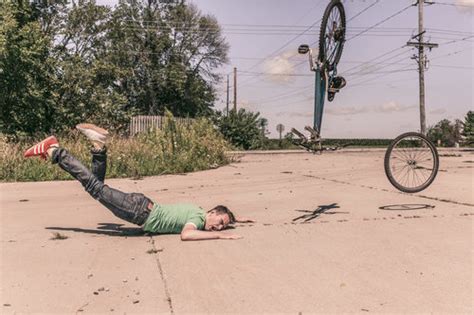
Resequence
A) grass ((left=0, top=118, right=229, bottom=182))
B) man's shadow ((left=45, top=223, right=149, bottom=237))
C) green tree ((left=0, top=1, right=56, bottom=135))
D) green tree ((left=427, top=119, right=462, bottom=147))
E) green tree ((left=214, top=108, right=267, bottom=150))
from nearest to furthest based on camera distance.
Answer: man's shadow ((left=45, top=223, right=149, bottom=237)) → grass ((left=0, top=118, right=229, bottom=182)) → green tree ((left=0, top=1, right=56, bottom=135)) → green tree ((left=214, top=108, right=267, bottom=150)) → green tree ((left=427, top=119, right=462, bottom=147))

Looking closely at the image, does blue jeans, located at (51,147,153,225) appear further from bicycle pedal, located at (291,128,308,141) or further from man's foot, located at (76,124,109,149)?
bicycle pedal, located at (291,128,308,141)

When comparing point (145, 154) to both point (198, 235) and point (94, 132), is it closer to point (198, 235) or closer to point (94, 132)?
point (94, 132)

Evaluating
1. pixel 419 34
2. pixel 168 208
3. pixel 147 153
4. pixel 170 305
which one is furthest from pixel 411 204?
pixel 419 34

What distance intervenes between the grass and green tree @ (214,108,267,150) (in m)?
20.0

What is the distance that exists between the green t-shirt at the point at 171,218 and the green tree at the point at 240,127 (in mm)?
31029

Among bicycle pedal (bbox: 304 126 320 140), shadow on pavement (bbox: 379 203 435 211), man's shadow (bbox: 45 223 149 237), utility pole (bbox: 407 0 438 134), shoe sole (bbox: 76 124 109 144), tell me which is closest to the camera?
shoe sole (bbox: 76 124 109 144)

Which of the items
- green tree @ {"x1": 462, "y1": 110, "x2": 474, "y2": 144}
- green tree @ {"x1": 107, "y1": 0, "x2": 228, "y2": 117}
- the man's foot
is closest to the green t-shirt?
the man's foot

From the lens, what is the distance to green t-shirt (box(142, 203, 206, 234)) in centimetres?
482

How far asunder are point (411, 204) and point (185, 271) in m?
4.76

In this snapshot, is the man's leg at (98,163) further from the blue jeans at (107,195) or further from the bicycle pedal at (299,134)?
the bicycle pedal at (299,134)

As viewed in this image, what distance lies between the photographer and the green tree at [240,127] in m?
36.3

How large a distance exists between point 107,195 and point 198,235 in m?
1.07

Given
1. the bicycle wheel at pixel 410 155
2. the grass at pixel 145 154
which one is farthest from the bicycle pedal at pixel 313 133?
the grass at pixel 145 154

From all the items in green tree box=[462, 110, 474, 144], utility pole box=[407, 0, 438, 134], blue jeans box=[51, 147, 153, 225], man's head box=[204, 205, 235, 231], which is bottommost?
man's head box=[204, 205, 235, 231]
